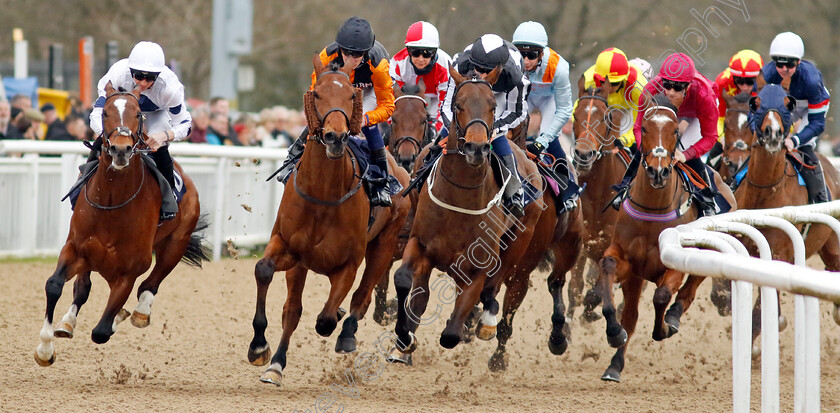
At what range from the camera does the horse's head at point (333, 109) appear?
5.39 meters

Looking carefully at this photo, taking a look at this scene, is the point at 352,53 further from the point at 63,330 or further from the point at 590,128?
the point at 590,128

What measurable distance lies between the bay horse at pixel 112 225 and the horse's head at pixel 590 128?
3.21m

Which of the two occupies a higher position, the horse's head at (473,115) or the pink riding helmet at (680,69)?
the pink riding helmet at (680,69)

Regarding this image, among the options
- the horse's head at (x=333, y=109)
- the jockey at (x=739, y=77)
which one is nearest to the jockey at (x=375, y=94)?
the horse's head at (x=333, y=109)

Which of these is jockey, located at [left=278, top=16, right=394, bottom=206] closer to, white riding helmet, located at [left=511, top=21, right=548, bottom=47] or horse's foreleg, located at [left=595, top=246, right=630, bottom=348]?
white riding helmet, located at [left=511, top=21, right=548, bottom=47]

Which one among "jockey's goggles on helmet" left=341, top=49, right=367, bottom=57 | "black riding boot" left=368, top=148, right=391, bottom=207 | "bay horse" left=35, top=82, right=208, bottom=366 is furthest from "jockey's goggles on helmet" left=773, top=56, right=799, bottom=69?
"bay horse" left=35, top=82, right=208, bottom=366

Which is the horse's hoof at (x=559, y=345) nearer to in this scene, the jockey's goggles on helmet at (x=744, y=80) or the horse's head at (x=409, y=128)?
the horse's head at (x=409, y=128)

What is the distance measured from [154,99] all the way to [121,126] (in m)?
0.90

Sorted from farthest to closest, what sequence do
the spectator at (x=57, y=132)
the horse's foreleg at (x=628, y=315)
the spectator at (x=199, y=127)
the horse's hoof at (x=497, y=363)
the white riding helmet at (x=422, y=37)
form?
the spectator at (x=199, y=127), the spectator at (x=57, y=132), the white riding helmet at (x=422, y=37), the horse's hoof at (x=497, y=363), the horse's foreleg at (x=628, y=315)

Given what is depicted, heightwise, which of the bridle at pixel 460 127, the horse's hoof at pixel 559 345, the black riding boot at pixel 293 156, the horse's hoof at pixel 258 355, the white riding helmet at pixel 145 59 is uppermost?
the white riding helmet at pixel 145 59

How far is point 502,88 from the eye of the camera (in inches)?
253

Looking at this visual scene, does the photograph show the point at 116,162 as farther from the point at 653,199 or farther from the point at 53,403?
the point at 653,199

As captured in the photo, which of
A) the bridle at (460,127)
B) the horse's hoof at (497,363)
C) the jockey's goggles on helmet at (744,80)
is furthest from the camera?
the jockey's goggles on helmet at (744,80)

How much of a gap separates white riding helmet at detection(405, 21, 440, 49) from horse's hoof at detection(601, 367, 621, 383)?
261 centimetres
